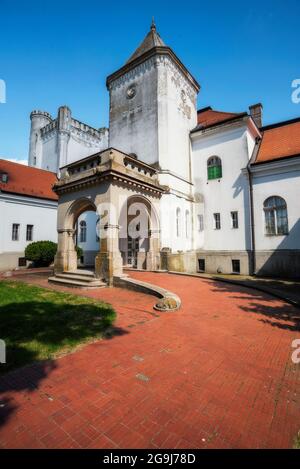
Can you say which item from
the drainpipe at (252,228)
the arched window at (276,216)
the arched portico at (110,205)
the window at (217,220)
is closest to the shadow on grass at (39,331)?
the arched portico at (110,205)

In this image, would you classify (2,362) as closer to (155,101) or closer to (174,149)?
(174,149)

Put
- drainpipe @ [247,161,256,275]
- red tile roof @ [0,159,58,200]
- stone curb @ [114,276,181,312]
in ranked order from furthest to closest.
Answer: red tile roof @ [0,159,58,200] < drainpipe @ [247,161,256,275] < stone curb @ [114,276,181,312]

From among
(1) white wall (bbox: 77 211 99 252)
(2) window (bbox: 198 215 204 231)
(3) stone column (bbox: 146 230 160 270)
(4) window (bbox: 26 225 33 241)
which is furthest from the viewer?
(1) white wall (bbox: 77 211 99 252)

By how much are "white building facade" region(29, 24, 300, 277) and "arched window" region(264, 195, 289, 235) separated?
6 cm

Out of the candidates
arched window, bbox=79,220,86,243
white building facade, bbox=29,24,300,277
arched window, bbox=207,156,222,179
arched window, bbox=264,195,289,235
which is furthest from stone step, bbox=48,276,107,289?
arched window, bbox=207,156,222,179

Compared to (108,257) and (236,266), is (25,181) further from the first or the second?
(236,266)

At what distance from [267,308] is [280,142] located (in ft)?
51.1

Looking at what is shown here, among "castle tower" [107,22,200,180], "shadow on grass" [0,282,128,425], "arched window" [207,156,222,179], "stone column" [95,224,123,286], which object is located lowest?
"shadow on grass" [0,282,128,425]

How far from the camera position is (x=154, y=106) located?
58.9 ft

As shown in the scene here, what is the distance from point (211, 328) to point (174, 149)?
609 inches

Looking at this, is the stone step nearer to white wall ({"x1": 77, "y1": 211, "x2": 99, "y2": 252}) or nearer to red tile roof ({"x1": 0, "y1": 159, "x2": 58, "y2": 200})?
white wall ({"x1": 77, "y1": 211, "x2": 99, "y2": 252})

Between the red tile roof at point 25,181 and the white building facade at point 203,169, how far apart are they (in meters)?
7.48

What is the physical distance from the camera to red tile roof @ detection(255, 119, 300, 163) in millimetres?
16777

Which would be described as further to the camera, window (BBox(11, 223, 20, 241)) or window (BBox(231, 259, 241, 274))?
window (BBox(11, 223, 20, 241))
